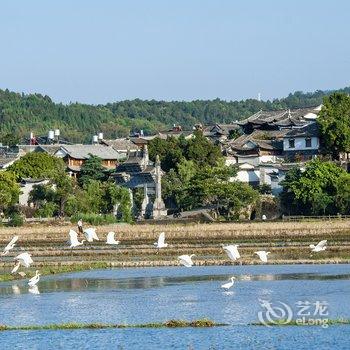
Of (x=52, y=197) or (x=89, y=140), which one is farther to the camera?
(x=89, y=140)

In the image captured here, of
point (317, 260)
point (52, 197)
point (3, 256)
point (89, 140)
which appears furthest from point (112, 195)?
point (89, 140)

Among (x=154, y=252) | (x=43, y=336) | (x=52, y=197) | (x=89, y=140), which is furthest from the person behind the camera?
(x=89, y=140)

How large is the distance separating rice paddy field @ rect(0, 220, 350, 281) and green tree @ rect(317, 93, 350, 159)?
14.9m

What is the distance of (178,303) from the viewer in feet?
101

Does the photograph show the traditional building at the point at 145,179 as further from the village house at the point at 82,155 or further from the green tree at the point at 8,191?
the green tree at the point at 8,191

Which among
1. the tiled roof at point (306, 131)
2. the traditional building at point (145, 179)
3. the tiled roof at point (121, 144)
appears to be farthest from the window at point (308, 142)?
the tiled roof at point (121, 144)

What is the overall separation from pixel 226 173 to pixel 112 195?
6535 mm

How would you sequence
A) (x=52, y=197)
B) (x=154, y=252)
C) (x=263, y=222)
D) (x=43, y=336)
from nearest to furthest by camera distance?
1. (x=43, y=336)
2. (x=154, y=252)
3. (x=263, y=222)
4. (x=52, y=197)

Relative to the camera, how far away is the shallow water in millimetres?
24016

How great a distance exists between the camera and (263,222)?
61.6 meters

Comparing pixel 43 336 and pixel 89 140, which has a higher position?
pixel 89 140

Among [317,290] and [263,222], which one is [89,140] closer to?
[263,222]

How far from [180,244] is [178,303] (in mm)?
22361

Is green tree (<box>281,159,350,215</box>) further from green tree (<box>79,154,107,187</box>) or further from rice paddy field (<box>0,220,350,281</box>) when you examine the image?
green tree (<box>79,154,107,187</box>)
